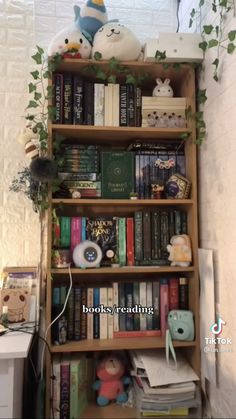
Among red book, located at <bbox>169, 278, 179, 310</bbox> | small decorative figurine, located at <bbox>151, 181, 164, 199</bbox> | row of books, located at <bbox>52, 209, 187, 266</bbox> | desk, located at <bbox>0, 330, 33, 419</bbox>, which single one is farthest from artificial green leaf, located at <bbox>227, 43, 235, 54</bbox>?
desk, located at <bbox>0, 330, 33, 419</bbox>

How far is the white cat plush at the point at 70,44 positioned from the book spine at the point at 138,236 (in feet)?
2.53

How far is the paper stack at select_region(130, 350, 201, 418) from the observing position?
1.24 meters

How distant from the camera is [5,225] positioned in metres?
1.51

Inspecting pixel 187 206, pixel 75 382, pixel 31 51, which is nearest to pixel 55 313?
pixel 75 382

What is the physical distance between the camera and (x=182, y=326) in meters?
1.32

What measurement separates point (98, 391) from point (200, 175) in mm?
1117

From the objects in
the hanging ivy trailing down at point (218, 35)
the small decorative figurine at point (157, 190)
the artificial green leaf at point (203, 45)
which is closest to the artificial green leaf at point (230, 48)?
the hanging ivy trailing down at point (218, 35)

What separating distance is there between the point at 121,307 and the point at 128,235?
336 millimetres

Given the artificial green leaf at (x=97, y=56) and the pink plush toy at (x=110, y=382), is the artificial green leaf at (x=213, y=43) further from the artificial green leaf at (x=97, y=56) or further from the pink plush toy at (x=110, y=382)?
the pink plush toy at (x=110, y=382)

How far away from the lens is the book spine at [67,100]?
137cm

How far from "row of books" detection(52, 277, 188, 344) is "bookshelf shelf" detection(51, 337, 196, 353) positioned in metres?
0.03

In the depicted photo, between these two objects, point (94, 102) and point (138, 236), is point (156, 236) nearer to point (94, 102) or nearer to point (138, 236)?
point (138, 236)

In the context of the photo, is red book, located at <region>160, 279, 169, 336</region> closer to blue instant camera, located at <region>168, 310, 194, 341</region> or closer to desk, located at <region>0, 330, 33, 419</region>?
blue instant camera, located at <region>168, 310, 194, 341</region>

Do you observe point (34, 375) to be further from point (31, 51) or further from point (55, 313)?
point (31, 51)
